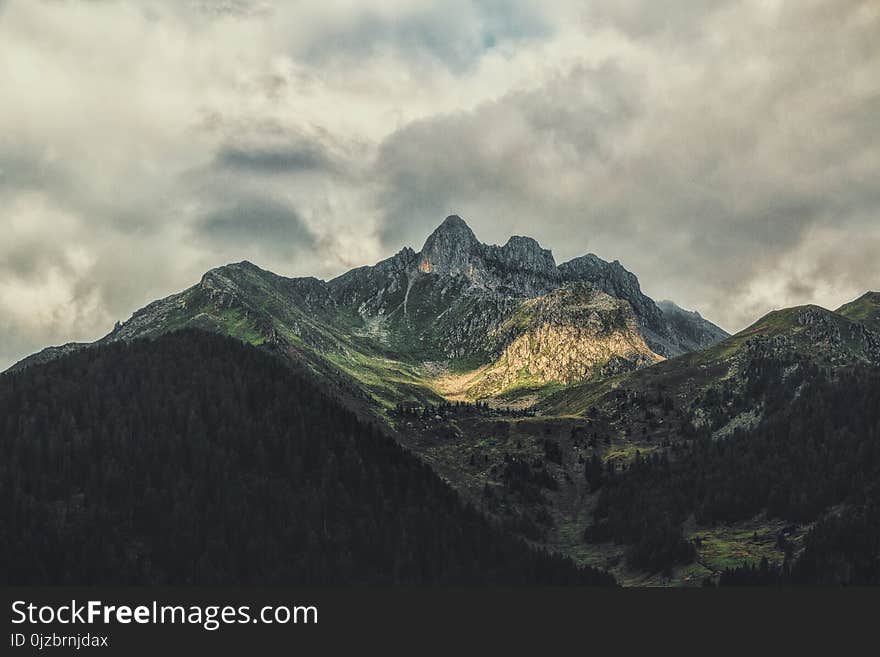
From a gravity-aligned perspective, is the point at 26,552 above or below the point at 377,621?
above

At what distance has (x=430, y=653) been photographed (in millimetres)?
110188

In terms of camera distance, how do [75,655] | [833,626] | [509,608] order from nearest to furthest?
[75,655] < [833,626] < [509,608]

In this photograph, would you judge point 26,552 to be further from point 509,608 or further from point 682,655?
point 682,655

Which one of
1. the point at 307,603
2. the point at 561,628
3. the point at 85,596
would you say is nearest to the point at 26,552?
the point at 85,596

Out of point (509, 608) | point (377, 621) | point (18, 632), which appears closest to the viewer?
point (18, 632)

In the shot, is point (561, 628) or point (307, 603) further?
point (307, 603)

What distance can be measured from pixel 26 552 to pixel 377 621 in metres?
117

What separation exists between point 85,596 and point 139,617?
5693cm

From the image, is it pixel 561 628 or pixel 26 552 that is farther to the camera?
pixel 26 552

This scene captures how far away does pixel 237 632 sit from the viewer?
395 feet

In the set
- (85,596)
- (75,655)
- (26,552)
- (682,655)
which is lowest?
(682,655)

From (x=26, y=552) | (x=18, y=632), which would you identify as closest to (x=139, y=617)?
(x=18, y=632)

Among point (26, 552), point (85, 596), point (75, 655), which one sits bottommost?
point (75, 655)

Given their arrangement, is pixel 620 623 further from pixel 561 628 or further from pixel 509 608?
pixel 509 608
